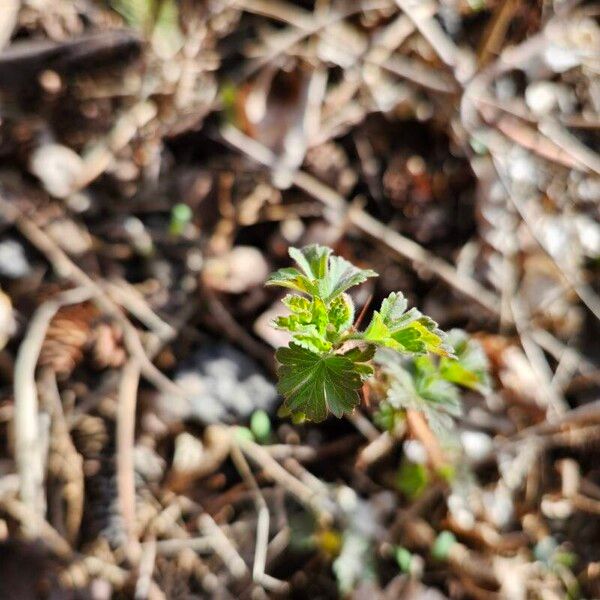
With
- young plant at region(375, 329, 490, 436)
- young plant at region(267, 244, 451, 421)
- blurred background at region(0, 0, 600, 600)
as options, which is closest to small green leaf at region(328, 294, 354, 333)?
young plant at region(267, 244, 451, 421)

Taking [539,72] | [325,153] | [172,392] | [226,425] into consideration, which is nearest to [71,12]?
[325,153]

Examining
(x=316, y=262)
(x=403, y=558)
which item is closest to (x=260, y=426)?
(x=403, y=558)

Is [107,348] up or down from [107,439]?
up

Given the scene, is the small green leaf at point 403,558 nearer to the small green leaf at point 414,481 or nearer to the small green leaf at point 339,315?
the small green leaf at point 414,481

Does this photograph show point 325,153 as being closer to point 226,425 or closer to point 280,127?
point 280,127

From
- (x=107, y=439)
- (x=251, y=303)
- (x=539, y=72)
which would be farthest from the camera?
(x=539, y=72)

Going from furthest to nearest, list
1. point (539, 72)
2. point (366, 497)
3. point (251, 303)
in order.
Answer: point (539, 72) < point (251, 303) < point (366, 497)
